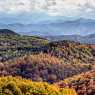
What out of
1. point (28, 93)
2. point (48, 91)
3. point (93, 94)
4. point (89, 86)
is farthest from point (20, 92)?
point (89, 86)

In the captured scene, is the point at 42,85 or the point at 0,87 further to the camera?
the point at 42,85

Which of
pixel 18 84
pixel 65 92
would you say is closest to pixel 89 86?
pixel 65 92

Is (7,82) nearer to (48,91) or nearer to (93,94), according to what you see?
(48,91)

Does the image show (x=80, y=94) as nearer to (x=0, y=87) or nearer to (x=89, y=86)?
(x=89, y=86)

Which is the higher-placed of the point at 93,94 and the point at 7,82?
the point at 7,82

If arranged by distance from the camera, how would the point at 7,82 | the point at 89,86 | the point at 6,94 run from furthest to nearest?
the point at 89,86, the point at 7,82, the point at 6,94

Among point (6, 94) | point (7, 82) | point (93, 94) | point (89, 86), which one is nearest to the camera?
point (6, 94)

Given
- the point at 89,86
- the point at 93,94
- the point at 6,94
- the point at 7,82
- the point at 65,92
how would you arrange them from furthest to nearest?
the point at 89,86 < the point at 93,94 < the point at 65,92 < the point at 7,82 < the point at 6,94

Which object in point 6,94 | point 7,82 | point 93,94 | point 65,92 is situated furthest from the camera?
point 93,94

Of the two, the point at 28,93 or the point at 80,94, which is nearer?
the point at 28,93
